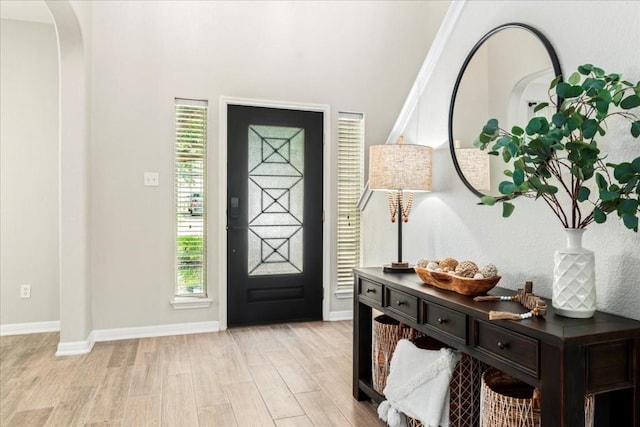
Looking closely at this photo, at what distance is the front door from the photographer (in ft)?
13.2

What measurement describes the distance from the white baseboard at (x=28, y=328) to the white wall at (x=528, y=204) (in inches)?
131

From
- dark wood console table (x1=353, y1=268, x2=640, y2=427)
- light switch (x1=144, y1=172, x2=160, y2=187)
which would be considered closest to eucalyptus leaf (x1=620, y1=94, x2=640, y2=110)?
dark wood console table (x1=353, y1=268, x2=640, y2=427)

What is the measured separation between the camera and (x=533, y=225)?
1.93m

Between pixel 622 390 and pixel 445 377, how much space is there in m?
0.64

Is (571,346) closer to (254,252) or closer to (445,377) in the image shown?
(445,377)

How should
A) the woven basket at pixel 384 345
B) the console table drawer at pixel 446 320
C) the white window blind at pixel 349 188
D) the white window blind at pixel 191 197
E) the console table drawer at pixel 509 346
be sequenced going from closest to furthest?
1. the console table drawer at pixel 509 346
2. the console table drawer at pixel 446 320
3. the woven basket at pixel 384 345
4. the white window blind at pixel 191 197
5. the white window blind at pixel 349 188

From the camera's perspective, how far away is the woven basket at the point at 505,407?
153 centimetres

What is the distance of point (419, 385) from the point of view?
197cm

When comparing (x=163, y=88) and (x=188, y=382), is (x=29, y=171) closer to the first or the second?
(x=163, y=88)

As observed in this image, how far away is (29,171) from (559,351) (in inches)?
172

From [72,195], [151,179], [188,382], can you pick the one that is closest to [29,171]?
[72,195]

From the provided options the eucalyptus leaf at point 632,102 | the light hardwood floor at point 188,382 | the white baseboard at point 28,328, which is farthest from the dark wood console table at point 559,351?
the white baseboard at point 28,328

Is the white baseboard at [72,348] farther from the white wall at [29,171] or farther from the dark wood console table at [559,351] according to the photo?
the dark wood console table at [559,351]

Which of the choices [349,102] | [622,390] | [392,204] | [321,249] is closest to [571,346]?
[622,390]
